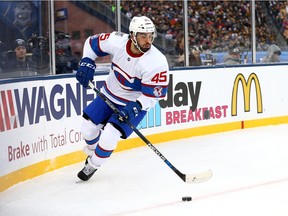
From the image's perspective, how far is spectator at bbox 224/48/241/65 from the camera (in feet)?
30.7

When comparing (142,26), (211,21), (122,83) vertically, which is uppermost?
(211,21)

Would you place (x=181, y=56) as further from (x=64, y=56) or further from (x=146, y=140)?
(x=146, y=140)

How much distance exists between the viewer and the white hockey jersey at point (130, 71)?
5.54 meters

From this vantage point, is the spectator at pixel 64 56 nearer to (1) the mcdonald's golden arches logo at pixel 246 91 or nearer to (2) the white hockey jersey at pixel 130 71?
(2) the white hockey jersey at pixel 130 71

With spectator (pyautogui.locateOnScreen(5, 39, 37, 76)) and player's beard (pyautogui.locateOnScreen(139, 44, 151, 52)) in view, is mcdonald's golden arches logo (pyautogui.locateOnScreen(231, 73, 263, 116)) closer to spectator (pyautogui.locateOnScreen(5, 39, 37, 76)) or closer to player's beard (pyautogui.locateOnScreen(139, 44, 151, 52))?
spectator (pyautogui.locateOnScreen(5, 39, 37, 76))

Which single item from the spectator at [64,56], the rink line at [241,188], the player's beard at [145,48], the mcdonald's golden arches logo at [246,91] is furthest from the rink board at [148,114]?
the rink line at [241,188]

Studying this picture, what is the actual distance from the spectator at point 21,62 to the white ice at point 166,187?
0.88 m

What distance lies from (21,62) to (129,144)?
1.70 meters

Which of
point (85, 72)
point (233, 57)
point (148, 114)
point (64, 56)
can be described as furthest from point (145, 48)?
point (233, 57)

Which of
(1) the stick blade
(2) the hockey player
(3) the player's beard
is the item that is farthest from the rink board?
(1) the stick blade

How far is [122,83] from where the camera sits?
5844 millimetres

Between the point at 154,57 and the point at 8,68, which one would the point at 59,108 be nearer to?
the point at 8,68

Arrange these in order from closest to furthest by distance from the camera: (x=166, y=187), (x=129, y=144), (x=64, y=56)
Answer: (x=166, y=187) → (x=64, y=56) → (x=129, y=144)

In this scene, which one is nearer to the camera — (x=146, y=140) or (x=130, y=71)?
(x=146, y=140)
